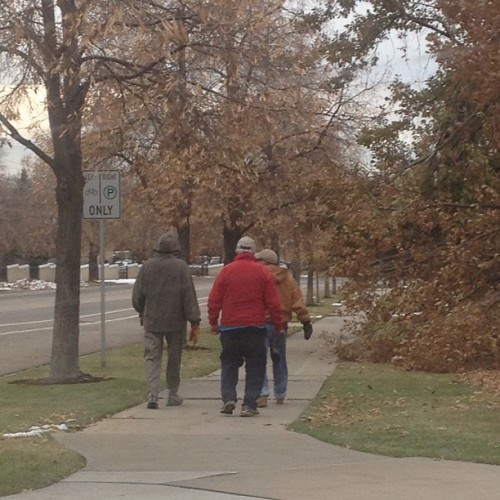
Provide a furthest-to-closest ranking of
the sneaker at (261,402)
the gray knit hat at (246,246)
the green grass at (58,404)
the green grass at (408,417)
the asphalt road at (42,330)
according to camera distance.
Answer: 1. the asphalt road at (42,330)
2. the sneaker at (261,402)
3. the gray knit hat at (246,246)
4. the green grass at (408,417)
5. the green grass at (58,404)

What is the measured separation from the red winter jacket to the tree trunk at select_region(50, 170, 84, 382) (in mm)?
3823

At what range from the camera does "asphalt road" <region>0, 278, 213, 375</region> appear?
1988 centimetres

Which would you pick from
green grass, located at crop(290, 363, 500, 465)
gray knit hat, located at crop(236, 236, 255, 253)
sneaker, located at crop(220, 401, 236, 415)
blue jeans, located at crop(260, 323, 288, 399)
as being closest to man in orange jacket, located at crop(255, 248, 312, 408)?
blue jeans, located at crop(260, 323, 288, 399)

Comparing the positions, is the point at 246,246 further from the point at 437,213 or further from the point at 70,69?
the point at 437,213

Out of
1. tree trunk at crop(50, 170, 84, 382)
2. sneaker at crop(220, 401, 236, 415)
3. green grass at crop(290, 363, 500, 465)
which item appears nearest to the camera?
green grass at crop(290, 363, 500, 465)

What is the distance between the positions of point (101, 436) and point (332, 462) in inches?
95.2

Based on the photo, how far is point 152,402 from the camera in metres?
11.9

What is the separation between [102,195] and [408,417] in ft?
23.4

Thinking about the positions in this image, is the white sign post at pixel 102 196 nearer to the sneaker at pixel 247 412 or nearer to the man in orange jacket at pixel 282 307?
the man in orange jacket at pixel 282 307

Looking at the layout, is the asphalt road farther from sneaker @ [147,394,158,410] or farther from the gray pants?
sneaker @ [147,394,158,410]

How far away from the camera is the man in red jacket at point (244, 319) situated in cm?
1128

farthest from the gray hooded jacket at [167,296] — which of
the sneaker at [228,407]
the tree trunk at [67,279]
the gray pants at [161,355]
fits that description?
the tree trunk at [67,279]

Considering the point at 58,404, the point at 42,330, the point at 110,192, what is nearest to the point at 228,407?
the point at 58,404

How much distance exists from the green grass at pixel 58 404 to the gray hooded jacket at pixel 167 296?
3.36ft
